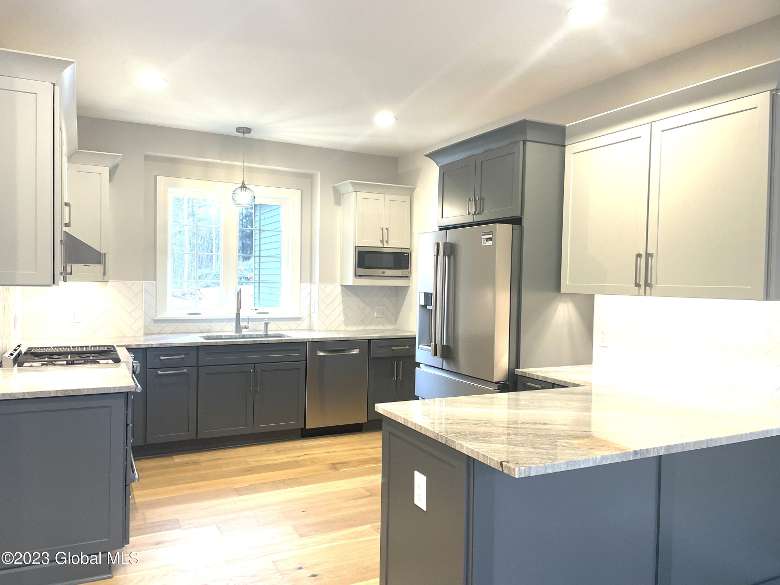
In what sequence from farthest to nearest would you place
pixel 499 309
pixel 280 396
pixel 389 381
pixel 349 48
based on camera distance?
pixel 389 381 < pixel 280 396 < pixel 499 309 < pixel 349 48

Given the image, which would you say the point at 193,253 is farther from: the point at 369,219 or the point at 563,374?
the point at 563,374

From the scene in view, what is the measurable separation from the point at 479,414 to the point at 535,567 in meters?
0.56

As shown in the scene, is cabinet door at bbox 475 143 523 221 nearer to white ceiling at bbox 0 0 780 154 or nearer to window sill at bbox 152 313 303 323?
white ceiling at bbox 0 0 780 154

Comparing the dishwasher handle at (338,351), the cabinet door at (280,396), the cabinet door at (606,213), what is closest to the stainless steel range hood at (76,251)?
the cabinet door at (280,396)

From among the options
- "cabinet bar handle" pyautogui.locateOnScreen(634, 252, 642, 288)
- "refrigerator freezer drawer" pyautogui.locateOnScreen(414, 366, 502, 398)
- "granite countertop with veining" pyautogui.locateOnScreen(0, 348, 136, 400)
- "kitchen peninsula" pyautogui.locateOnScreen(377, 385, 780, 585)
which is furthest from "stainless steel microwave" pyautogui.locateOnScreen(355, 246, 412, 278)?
"kitchen peninsula" pyautogui.locateOnScreen(377, 385, 780, 585)

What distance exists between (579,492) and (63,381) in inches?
91.6

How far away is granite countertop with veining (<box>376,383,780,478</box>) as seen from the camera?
1762 millimetres

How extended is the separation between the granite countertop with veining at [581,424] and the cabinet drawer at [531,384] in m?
0.54

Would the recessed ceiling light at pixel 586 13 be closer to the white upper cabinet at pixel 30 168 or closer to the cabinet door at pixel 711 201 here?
the cabinet door at pixel 711 201

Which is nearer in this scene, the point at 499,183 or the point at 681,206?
the point at 681,206

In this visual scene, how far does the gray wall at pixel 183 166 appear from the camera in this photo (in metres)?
4.96

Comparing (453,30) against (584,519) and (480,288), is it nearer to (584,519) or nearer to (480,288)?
(480,288)

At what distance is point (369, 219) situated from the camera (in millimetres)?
5770

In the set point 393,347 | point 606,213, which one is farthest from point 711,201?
point 393,347
